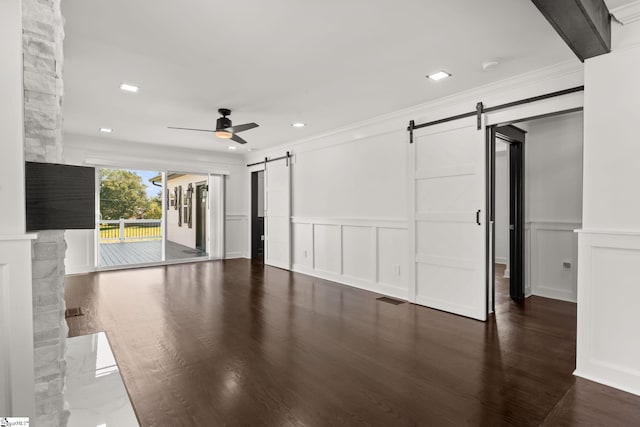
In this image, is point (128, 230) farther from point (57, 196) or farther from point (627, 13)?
point (627, 13)

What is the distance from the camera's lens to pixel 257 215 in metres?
8.24

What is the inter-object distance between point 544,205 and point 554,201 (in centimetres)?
13

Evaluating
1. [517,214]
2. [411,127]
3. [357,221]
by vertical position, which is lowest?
[357,221]

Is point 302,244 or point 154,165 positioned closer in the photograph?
point 302,244

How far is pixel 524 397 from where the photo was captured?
2148 millimetres

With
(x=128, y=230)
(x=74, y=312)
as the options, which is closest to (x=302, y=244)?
(x=74, y=312)

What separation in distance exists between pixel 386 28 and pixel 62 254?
2452mm

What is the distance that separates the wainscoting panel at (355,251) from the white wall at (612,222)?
2.26 m

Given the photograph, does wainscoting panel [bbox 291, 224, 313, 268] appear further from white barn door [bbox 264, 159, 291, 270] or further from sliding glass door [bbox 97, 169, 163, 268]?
sliding glass door [bbox 97, 169, 163, 268]

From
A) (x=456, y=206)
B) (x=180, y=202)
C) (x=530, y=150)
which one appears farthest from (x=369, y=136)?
(x=180, y=202)

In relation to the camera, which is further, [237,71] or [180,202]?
[180,202]

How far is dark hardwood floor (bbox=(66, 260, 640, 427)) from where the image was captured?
199 cm

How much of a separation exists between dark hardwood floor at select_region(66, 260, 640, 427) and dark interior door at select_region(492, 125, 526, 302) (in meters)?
0.28

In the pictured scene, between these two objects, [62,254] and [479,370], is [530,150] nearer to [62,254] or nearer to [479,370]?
[479,370]
